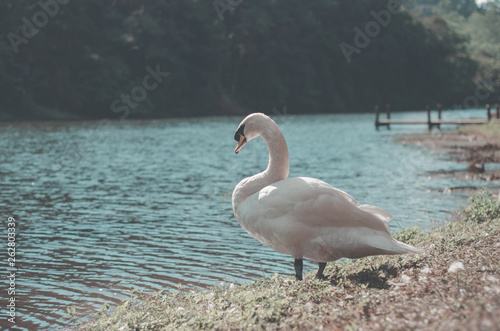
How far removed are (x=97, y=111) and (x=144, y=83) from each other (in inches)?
366

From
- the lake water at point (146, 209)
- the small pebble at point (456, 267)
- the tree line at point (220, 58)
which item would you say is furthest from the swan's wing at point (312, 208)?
the tree line at point (220, 58)

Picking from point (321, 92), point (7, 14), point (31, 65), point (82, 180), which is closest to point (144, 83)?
point (31, 65)

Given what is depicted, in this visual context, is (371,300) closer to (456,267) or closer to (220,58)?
(456,267)

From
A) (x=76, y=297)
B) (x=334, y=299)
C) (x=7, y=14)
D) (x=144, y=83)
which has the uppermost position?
(x=7, y=14)

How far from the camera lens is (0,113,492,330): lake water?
28.4 ft

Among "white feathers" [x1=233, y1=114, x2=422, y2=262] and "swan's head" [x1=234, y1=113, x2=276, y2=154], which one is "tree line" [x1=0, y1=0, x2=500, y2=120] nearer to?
"swan's head" [x1=234, y1=113, x2=276, y2=154]

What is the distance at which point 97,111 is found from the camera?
216ft

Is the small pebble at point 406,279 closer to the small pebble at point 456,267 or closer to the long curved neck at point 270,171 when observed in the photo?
the small pebble at point 456,267

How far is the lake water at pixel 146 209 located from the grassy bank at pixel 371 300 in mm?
1689

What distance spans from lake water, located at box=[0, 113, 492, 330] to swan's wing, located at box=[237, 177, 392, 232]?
2551 millimetres

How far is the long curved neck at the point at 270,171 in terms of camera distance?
6.80 m

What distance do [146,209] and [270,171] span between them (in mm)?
8437

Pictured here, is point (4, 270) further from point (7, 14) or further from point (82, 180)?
point (7, 14)

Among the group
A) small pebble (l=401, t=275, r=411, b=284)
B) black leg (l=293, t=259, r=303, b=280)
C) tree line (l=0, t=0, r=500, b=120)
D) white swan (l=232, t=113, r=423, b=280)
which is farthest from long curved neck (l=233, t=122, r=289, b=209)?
tree line (l=0, t=0, r=500, b=120)
